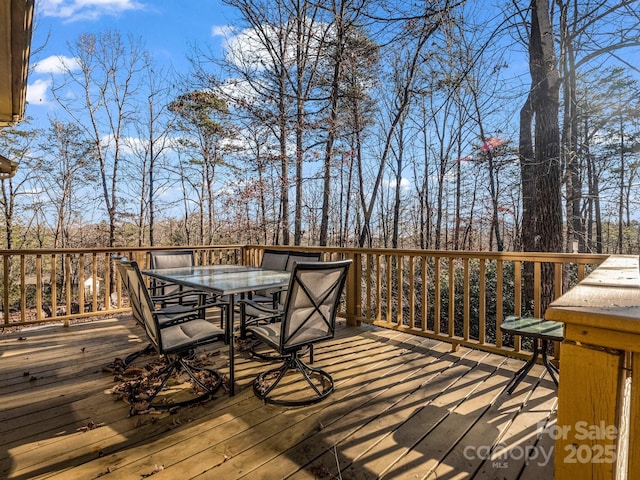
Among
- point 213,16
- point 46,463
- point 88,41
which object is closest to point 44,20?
point 88,41

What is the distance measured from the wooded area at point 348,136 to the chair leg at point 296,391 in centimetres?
387

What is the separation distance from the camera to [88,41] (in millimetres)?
10266

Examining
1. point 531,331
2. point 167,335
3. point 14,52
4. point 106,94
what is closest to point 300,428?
point 167,335

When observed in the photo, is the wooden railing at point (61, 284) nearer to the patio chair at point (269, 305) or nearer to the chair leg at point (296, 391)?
the patio chair at point (269, 305)

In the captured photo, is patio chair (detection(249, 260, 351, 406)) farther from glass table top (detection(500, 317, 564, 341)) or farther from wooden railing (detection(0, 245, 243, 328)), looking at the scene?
wooden railing (detection(0, 245, 243, 328))

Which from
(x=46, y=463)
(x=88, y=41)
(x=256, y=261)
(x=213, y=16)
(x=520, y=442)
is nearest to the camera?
(x=46, y=463)

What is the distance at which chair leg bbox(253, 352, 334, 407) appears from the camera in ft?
7.59

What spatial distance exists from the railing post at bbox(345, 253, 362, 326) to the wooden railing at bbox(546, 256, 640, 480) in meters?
3.62

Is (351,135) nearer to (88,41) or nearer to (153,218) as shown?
(153,218)

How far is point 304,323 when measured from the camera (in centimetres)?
235

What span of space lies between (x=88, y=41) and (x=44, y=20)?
9.41 feet

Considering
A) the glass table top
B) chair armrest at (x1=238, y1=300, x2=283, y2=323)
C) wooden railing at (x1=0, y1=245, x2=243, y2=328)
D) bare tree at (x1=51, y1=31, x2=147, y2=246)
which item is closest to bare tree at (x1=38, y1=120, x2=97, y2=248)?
bare tree at (x1=51, y1=31, x2=147, y2=246)

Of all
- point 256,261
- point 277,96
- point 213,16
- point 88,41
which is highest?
point 88,41

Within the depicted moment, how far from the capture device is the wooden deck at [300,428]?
1666mm
